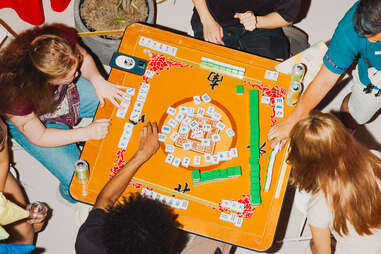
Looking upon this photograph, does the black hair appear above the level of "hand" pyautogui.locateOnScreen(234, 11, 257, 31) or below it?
above

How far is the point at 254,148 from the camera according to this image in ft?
6.41

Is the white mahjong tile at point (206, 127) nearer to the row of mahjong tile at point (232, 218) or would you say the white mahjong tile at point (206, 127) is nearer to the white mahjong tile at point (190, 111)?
the white mahjong tile at point (190, 111)

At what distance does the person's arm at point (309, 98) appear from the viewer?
196 centimetres

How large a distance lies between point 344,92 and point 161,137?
5.88 feet

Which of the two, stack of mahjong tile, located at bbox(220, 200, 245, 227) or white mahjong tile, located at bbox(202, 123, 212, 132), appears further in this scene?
white mahjong tile, located at bbox(202, 123, 212, 132)

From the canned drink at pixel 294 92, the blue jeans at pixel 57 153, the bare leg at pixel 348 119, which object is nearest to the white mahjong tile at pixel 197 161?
the canned drink at pixel 294 92

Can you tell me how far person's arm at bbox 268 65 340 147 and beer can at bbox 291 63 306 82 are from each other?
0.27ft

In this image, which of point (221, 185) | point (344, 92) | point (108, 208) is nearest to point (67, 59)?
point (108, 208)

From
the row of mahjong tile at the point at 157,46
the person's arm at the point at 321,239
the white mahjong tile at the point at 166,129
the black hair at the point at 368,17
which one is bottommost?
the person's arm at the point at 321,239

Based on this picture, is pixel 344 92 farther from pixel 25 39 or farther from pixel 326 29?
pixel 25 39

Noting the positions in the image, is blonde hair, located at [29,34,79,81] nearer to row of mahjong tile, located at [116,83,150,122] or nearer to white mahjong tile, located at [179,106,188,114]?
row of mahjong tile, located at [116,83,150,122]

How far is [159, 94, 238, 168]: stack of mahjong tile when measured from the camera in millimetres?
1947

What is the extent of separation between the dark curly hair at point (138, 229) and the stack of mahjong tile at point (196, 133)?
36 centimetres

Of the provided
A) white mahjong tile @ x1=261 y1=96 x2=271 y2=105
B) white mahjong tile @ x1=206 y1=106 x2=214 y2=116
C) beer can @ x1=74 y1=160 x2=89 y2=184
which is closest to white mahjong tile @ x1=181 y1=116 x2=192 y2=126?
white mahjong tile @ x1=206 y1=106 x2=214 y2=116
